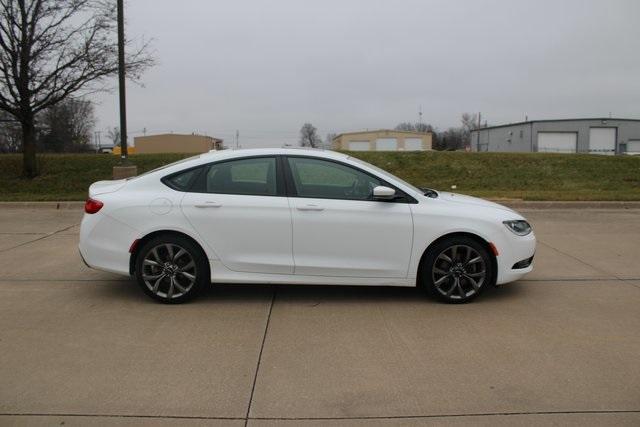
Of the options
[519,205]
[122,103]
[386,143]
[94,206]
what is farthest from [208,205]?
[386,143]

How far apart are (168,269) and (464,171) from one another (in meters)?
15.3

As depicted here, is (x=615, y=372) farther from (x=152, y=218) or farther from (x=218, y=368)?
(x=152, y=218)

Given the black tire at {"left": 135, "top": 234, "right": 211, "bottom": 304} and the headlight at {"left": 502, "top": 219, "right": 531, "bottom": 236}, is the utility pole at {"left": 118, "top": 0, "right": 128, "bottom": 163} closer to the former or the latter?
the black tire at {"left": 135, "top": 234, "right": 211, "bottom": 304}

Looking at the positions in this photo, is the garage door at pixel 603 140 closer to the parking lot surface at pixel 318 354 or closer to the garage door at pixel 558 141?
the garage door at pixel 558 141

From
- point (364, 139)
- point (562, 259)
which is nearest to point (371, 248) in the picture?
point (562, 259)

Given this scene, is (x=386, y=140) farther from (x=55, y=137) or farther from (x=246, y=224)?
(x=246, y=224)

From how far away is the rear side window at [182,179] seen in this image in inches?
215

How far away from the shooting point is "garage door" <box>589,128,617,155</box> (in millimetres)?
57219

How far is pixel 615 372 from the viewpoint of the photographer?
386 cm

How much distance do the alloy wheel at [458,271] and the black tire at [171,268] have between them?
2.27 meters

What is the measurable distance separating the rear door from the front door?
0.14 m

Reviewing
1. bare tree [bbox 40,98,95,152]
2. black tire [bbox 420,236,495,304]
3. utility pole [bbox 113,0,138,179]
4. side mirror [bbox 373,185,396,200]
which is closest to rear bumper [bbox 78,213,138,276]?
side mirror [bbox 373,185,396,200]

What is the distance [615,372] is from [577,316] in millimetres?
1271

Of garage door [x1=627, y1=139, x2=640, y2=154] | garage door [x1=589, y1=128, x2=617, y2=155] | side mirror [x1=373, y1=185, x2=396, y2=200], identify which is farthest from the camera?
garage door [x1=589, y1=128, x2=617, y2=155]
